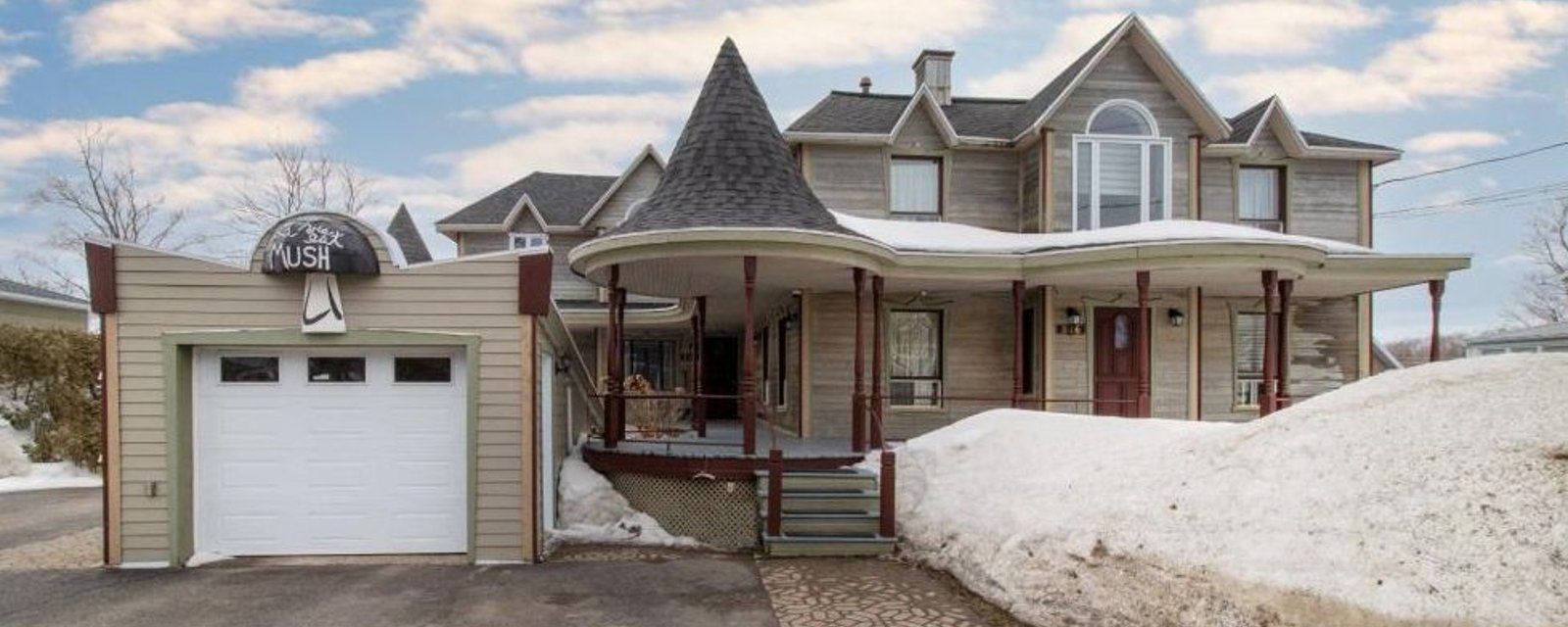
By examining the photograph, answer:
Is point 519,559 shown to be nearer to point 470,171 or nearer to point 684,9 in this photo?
point 684,9

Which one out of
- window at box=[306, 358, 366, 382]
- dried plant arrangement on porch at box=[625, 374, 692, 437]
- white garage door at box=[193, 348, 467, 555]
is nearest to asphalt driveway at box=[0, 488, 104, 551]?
white garage door at box=[193, 348, 467, 555]

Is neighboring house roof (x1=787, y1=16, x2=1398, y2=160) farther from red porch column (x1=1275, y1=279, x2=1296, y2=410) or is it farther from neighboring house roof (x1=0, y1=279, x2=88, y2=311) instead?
neighboring house roof (x1=0, y1=279, x2=88, y2=311)

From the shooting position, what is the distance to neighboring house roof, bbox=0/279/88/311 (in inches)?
800

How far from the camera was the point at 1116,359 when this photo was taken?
13.9 m

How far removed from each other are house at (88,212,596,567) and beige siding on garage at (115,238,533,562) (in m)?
0.01

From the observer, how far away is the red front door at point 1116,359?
13.8 m

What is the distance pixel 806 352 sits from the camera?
12.9 meters

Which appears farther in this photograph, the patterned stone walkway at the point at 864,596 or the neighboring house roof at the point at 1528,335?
the neighboring house roof at the point at 1528,335

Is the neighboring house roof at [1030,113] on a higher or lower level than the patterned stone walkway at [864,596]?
higher

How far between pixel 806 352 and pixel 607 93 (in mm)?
13436

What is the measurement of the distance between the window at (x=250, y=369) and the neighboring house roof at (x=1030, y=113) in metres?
8.32

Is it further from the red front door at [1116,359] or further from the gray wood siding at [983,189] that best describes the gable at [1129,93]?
the red front door at [1116,359]

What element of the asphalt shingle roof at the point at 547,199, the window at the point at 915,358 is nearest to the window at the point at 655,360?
the asphalt shingle roof at the point at 547,199

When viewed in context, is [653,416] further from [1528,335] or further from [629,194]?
[1528,335]
